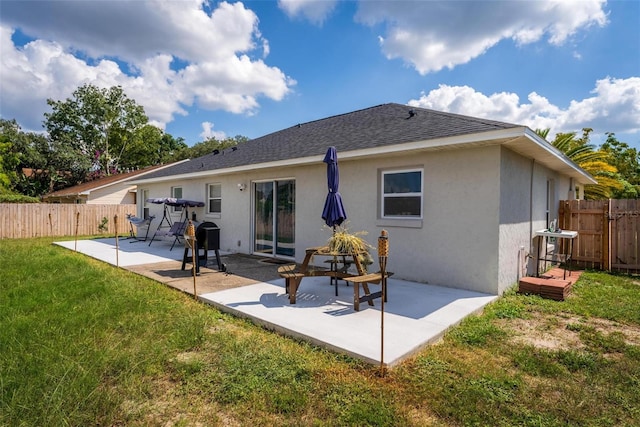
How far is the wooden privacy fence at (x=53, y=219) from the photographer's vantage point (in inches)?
602

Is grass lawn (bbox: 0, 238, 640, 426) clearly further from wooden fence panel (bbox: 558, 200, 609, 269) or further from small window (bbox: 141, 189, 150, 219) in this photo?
small window (bbox: 141, 189, 150, 219)

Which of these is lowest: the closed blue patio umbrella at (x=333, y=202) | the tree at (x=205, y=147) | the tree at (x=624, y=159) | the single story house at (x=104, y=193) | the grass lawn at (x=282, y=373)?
the grass lawn at (x=282, y=373)

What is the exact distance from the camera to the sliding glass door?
29.0 ft

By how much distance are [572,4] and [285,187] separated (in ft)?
25.2

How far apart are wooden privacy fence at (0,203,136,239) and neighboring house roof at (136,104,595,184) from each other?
972 centimetres

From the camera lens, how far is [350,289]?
19.3 ft

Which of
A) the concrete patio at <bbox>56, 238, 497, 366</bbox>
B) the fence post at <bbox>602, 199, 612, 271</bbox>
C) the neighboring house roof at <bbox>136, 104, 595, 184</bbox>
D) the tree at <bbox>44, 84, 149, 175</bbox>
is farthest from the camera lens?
the tree at <bbox>44, 84, 149, 175</bbox>

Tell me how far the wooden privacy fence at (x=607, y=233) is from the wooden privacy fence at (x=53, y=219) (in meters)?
17.9

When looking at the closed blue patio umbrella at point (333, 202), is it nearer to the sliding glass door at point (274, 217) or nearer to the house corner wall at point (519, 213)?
the house corner wall at point (519, 213)

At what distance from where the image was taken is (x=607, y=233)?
8.38 metres

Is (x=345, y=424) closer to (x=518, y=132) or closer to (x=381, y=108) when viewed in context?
(x=518, y=132)

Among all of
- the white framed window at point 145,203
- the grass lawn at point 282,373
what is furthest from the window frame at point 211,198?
the grass lawn at point 282,373

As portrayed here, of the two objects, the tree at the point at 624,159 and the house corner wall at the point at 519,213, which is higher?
the tree at the point at 624,159

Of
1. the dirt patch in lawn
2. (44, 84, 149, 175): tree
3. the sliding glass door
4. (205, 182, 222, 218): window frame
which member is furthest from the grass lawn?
(44, 84, 149, 175): tree
